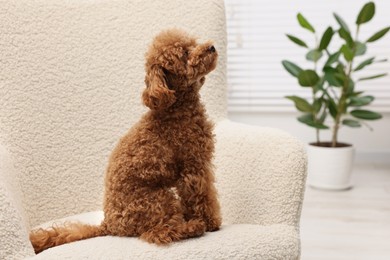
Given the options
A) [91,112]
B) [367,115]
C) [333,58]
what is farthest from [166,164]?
[367,115]

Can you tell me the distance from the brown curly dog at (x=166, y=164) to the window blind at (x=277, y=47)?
2.16 metres

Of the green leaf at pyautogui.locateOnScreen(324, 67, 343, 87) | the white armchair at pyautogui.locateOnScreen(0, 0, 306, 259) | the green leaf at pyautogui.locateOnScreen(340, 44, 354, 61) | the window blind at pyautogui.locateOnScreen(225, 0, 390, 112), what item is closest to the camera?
the white armchair at pyautogui.locateOnScreen(0, 0, 306, 259)

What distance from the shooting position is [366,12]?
261cm

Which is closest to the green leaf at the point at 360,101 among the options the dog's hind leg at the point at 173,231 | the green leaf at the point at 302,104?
the green leaf at the point at 302,104

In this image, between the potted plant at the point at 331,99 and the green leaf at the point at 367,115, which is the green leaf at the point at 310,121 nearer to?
the potted plant at the point at 331,99

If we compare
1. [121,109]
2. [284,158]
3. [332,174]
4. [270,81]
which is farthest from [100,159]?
[270,81]

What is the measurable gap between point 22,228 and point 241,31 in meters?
2.47

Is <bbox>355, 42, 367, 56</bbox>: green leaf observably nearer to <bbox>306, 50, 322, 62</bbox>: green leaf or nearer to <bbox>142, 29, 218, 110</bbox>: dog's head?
<bbox>306, 50, 322, 62</bbox>: green leaf

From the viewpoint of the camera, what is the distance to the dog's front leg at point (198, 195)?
3.69 ft

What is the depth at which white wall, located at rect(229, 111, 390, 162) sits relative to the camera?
322 centimetres

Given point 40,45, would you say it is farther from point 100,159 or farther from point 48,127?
point 100,159

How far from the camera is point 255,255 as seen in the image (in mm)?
1018

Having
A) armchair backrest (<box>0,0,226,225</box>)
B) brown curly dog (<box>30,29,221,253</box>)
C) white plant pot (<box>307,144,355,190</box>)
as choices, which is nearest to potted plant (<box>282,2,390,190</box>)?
white plant pot (<box>307,144,355,190</box>)

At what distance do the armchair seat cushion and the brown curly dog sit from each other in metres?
0.05
